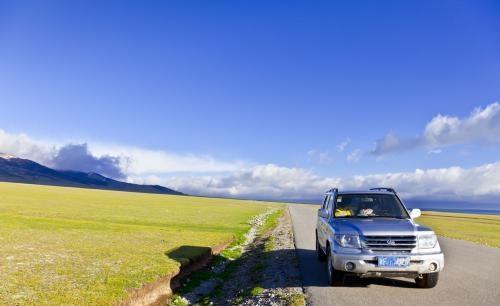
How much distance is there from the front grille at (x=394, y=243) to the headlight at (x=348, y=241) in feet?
1.15

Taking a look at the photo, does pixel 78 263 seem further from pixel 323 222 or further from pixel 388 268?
pixel 388 268

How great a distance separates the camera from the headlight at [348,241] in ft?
35.4

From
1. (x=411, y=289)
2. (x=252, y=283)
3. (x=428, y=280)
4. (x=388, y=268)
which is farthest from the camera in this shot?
(x=252, y=283)

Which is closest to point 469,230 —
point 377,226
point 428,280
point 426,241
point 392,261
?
point 428,280

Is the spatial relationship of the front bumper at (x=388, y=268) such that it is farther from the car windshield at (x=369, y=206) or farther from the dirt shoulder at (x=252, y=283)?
the car windshield at (x=369, y=206)

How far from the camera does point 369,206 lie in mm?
13211

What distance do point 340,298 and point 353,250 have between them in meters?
1.25

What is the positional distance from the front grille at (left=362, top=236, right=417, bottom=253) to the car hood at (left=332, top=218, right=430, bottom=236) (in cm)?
13

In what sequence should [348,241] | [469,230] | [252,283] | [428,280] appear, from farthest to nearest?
[469,230], [252,283], [428,280], [348,241]

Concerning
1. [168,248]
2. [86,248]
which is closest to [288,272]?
[168,248]

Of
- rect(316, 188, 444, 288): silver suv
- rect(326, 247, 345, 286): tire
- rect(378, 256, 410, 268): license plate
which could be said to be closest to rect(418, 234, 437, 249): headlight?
rect(316, 188, 444, 288): silver suv

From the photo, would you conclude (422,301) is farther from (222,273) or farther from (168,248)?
(168,248)

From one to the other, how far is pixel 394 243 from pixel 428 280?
1.90 meters

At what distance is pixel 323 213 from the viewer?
14969 mm
